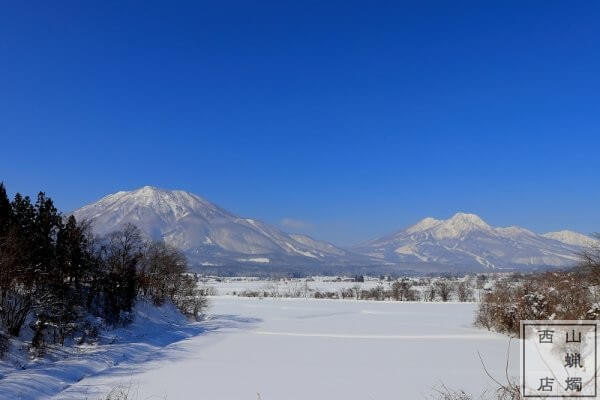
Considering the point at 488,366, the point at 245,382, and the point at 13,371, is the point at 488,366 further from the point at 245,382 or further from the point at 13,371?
the point at 13,371

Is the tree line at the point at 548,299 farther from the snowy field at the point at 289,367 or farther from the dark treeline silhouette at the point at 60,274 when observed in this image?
the dark treeline silhouette at the point at 60,274

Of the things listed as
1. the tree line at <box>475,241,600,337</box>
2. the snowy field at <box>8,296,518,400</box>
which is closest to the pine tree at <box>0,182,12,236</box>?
the snowy field at <box>8,296,518,400</box>

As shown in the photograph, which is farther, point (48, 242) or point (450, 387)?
point (48, 242)

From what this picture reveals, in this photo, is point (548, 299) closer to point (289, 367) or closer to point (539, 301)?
point (539, 301)

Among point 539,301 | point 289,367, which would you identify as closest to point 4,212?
point 289,367

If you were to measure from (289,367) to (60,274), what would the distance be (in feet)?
51.6

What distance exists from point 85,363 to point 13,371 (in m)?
3.82

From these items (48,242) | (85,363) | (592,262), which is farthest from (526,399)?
(48,242)

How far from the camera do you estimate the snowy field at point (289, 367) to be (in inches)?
714

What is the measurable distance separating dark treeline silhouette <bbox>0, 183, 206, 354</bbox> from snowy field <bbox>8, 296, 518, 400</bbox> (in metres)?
3.64

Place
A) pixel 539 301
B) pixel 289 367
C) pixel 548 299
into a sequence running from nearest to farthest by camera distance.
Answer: pixel 289 367, pixel 548 299, pixel 539 301

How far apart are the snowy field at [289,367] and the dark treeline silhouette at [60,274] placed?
11.9 ft

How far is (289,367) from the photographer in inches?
952

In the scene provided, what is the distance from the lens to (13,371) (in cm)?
1934
